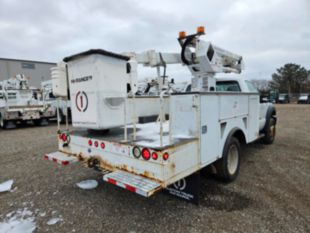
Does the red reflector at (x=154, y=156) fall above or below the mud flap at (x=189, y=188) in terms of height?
above

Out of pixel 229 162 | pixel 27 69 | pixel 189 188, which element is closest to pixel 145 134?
pixel 189 188

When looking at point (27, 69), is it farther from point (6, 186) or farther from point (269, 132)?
point (269, 132)

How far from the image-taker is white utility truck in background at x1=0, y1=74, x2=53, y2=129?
11320mm

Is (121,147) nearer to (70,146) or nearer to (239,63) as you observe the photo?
(70,146)

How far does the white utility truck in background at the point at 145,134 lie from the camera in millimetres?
2240

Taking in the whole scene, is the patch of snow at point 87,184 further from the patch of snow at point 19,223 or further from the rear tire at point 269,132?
the rear tire at point 269,132

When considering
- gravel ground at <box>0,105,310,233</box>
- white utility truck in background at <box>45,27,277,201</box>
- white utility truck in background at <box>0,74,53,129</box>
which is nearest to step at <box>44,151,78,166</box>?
white utility truck in background at <box>45,27,277,201</box>

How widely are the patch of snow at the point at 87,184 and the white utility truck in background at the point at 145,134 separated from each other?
73cm

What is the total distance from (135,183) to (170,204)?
41.2 inches

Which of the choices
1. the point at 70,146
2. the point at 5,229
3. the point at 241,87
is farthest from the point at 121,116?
the point at 241,87

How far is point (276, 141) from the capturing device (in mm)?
6719

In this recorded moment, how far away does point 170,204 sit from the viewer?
2.95 meters

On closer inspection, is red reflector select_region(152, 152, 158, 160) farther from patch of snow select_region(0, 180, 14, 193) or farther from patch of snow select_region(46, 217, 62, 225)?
patch of snow select_region(0, 180, 14, 193)

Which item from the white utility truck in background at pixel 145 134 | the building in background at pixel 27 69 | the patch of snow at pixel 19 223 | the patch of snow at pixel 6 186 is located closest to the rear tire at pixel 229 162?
the white utility truck in background at pixel 145 134
